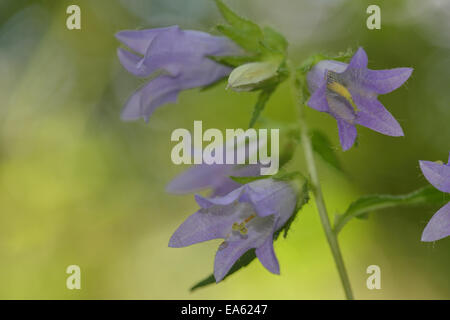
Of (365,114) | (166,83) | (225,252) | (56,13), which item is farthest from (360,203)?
(56,13)

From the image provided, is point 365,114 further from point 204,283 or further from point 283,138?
point 204,283

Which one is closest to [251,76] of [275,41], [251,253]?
[275,41]

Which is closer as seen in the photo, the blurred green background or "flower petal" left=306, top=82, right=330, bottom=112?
"flower petal" left=306, top=82, right=330, bottom=112

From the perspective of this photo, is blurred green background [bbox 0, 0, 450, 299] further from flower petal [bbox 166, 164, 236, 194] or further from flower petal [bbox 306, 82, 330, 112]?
flower petal [bbox 306, 82, 330, 112]

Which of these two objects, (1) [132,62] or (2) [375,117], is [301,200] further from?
(1) [132,62]

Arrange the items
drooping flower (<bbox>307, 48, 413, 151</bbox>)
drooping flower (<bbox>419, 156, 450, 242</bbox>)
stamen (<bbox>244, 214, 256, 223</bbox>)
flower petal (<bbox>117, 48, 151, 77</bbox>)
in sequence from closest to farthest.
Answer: drooping flower (<bbox>419, 156, 450, 242</bbox>) → drooping flower (<bbox>307, 48, 413, 151</bbox>) → stamen (<bbox>244, 214, 256, 223</bbox>) → flower petal (<bbox>117, 48, 151, 77</bbox>)

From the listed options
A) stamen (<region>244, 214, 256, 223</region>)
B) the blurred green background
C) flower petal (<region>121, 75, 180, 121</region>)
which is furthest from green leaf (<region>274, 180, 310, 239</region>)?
the blurred green background
